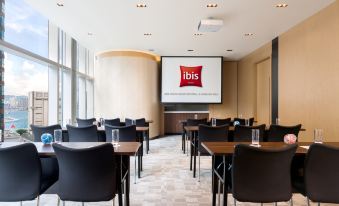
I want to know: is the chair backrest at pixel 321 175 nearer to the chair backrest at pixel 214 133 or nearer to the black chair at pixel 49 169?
the chair backrest at pixel 214 133

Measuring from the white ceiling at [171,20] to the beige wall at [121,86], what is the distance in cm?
82

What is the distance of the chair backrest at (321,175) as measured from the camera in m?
1.62

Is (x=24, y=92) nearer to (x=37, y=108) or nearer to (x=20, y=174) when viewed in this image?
(x=37, y=108)

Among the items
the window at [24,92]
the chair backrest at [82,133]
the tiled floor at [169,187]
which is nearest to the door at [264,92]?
the tiled floor at [169,187]

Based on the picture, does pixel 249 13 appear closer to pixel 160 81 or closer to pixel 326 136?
pixel 326 136

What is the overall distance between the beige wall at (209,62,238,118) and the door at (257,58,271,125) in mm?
1728

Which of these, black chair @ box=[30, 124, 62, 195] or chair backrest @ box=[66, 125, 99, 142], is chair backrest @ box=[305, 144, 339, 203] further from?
chair backrest @ box=[66, 125, 99, 142]

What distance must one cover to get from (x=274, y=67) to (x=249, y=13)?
226 centimetres

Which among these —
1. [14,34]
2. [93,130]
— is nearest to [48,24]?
[14,34]

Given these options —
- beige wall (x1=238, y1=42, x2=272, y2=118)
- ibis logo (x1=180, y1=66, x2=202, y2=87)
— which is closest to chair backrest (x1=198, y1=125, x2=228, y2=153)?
beige wall (x1=238, y1=42, x2=272, y2=118)

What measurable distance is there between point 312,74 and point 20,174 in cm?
485

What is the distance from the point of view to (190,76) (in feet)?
27.1

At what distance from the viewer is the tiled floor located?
2.80 meters

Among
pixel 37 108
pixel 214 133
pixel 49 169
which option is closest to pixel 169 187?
pixel 214 133
